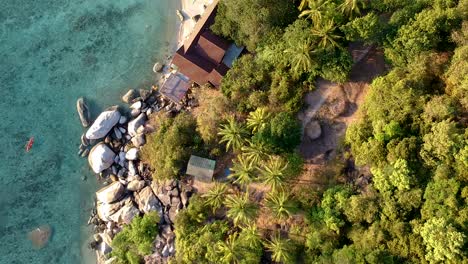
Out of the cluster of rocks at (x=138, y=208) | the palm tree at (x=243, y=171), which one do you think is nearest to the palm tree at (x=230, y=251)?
the palm tree at (x=243, y=171)

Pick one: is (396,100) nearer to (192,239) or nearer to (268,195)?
(268,195)

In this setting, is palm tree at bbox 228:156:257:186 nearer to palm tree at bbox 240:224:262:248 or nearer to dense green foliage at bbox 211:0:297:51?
palm tree at bbox 240:224:262:248

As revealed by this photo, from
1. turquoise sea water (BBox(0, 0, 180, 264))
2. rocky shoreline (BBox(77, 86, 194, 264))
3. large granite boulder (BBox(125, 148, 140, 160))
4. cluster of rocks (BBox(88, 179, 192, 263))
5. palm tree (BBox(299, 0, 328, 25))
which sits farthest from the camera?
turquoise sea water (BBox(0, 0, 180, 264))

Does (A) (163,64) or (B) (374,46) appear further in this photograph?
(A) (163,64)

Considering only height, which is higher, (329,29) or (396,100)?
(329,29)

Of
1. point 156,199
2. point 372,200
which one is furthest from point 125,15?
point 372,200

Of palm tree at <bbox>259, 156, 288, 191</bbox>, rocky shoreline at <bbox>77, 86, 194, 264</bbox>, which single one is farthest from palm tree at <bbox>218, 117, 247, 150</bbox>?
rocky shoreline at <bbox>77, 86, 194, 264</bbox>

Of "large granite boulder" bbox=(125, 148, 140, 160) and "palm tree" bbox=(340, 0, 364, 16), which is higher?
"palm tree" bbox=(340, 0, 364, 16)
